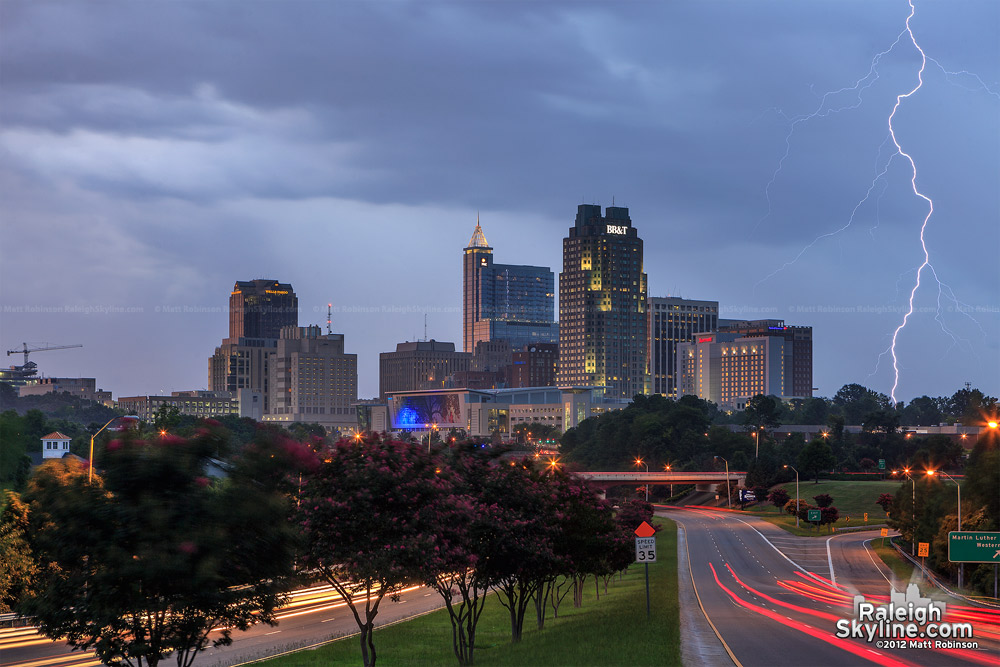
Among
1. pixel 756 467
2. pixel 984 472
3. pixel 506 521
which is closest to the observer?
pixel 506 521

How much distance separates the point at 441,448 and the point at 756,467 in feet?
501

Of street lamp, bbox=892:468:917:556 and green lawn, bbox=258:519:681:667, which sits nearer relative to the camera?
green lawn, bbox=258:519:681:667

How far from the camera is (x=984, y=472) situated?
7631 cm

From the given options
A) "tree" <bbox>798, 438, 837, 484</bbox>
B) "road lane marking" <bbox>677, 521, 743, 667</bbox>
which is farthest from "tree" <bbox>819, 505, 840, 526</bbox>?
"tree" <bbox>798, 438, 837, 484</bbox>

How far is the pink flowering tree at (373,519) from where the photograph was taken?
30297 millimetres

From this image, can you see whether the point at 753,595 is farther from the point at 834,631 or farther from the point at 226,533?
the point at 226,533

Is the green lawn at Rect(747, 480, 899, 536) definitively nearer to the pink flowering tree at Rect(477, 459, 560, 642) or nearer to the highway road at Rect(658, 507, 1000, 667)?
the highway road at Rect(658, 507, 1000, 667)

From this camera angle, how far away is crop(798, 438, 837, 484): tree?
178250 millimetres

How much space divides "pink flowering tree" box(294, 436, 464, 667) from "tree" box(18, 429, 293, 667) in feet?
18.7

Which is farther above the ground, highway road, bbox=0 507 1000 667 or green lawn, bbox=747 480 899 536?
highway road, bbox=0 507 1000 667

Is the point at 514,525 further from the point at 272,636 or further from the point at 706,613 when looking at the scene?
the point at 706,613

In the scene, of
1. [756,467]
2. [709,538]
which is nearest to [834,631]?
[709,538]

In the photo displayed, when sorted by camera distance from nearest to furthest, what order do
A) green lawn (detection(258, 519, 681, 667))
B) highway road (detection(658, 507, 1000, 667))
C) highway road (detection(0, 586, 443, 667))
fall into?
1. green lawn (detection(258, 519, 681, 667))
2. highway road (detection(658, 507, 1000, 667))
3. highway road (detection(0, 586, 443, 667))

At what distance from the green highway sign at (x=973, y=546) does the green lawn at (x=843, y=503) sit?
6735 centimetres
